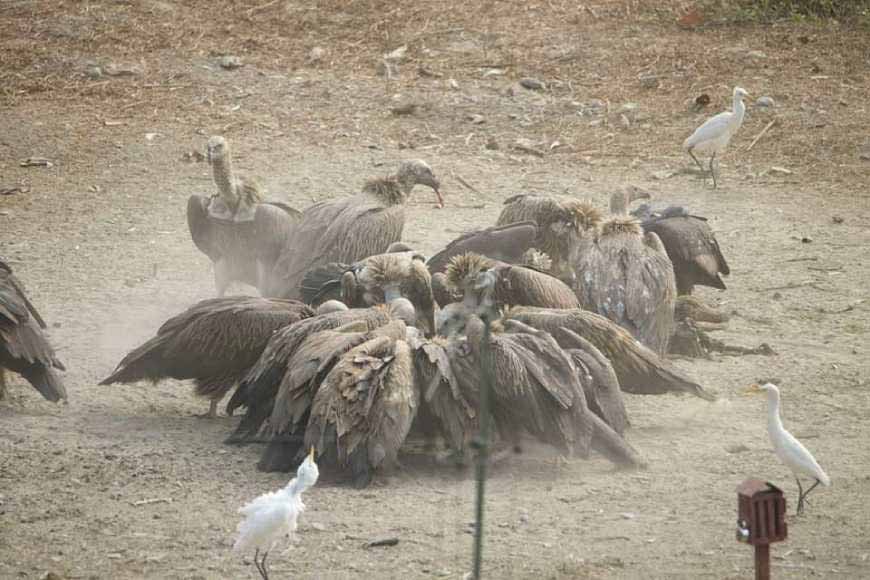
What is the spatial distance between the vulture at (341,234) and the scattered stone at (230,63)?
4.71 metres

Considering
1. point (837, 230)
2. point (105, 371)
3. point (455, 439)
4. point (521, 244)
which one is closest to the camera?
point (455, 439)

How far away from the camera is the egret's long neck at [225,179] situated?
342 inches

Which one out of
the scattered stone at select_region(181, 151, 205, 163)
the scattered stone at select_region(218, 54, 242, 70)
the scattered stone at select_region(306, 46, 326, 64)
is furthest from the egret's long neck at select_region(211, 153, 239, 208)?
the scattered stone at select_region(306, 46, 326, 64)

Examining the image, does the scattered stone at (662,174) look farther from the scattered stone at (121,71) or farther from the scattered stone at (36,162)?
the scattered stone at (121,71)

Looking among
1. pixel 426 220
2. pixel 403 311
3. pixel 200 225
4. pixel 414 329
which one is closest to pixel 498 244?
pixel 403 311

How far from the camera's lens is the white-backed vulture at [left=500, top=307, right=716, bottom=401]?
22.0ft

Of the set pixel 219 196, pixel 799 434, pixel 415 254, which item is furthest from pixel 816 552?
pixel 219 196

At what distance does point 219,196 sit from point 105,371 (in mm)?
1841

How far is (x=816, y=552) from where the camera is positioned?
16.6 feet

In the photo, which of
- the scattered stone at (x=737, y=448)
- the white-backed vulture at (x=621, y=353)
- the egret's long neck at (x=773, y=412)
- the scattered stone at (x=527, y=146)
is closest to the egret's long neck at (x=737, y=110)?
the scattered stone at (x=527, y=146)

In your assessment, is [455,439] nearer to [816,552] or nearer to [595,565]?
[595,565]

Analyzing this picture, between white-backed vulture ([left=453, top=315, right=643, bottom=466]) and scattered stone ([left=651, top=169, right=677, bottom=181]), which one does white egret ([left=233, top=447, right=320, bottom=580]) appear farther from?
scattered stone ([left=651, top=169, right=677, bottom=181])

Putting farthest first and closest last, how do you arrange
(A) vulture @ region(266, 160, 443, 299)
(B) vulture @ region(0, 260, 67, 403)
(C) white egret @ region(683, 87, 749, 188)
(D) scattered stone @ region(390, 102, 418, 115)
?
(D) scattered stone @ region(390, 102, 418, 115) < (C) white egret @ region(683, 87, 749, 188) < (A) vulture @ region(266, 160, 443, 299) < (B) vulture @ region(0, 260, 67, 403)

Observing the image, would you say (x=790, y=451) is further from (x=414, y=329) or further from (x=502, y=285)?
(x=502, y=285)
